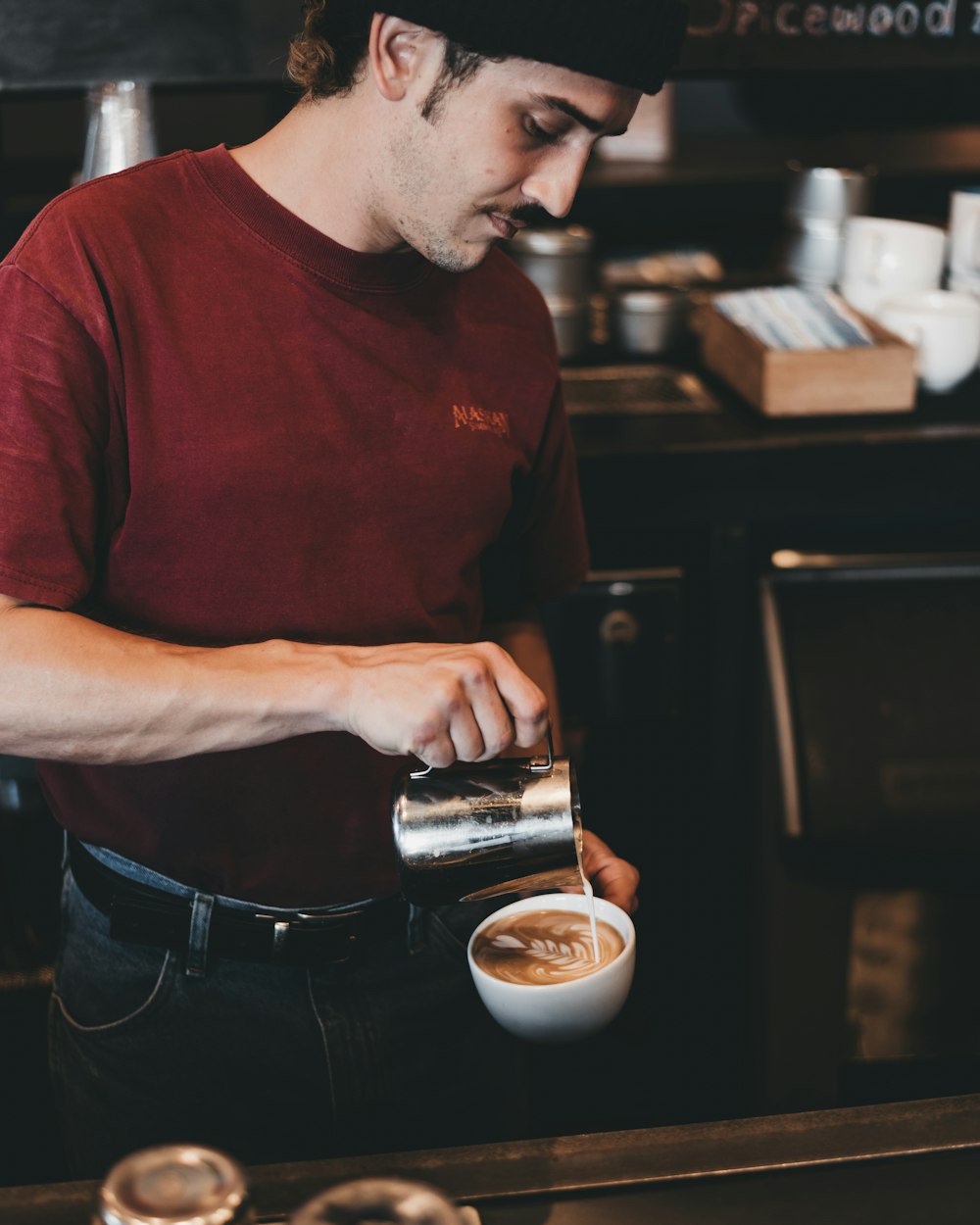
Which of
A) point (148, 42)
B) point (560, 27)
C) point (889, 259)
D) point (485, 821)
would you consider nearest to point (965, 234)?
point (889, 259)

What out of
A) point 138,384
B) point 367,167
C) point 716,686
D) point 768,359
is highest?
point 367,167

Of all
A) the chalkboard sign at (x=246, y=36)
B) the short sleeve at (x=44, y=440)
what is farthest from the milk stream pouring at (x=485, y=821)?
the chalkboard sign at (x=246, y=36)

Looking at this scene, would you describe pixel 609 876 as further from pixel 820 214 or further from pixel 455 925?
pixel 820 214

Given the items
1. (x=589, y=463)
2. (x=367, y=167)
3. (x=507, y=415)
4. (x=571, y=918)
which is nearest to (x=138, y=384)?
(x=367, y=167)

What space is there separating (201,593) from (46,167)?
2.18 metres

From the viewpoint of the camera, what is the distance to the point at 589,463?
2174 millimetres

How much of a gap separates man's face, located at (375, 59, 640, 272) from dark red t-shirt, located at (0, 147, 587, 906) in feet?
0.24

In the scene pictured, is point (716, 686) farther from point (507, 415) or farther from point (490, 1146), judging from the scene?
point (490, 1146)

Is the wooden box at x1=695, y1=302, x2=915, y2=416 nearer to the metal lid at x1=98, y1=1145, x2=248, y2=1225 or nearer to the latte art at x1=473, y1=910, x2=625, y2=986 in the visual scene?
the latte art at x1=473, y1=910, x2=625, y2=986

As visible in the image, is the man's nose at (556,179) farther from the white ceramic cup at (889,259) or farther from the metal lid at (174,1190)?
the white ceramic cup at (889,259)

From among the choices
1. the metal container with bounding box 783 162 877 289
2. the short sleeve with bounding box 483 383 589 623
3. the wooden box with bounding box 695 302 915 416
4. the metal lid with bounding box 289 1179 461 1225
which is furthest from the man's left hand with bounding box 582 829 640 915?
the metal container with bounding box 783 162 877 289

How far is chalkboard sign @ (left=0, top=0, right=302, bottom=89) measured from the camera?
7.52 feet

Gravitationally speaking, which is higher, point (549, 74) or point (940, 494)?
point (549, 74)

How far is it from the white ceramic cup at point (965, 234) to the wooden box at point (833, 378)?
1.17 ft
